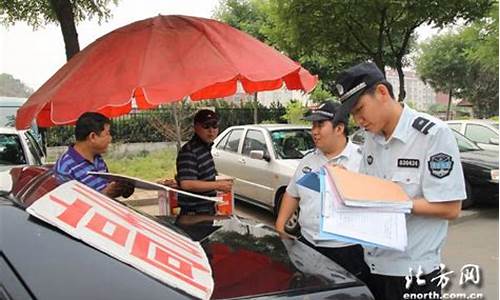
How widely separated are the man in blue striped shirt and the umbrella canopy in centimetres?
9

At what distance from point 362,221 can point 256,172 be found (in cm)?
538

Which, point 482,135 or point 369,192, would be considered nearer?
point 369,192

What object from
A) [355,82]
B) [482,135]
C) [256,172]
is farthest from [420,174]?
[482,135]

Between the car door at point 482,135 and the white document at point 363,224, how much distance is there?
806 centimetres

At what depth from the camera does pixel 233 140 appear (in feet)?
27.1

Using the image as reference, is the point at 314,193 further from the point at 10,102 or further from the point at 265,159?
the point at 10,102

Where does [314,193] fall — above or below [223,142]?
above

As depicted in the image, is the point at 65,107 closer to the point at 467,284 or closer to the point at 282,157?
the point at 467,284

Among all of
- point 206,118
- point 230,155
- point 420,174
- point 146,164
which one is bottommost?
point 146,164

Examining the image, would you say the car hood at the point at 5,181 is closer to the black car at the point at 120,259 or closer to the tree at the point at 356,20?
the black car at the point at 120,259

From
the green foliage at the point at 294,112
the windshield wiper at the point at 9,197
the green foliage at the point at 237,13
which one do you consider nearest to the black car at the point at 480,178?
the windshield wiper at the point at 9,197

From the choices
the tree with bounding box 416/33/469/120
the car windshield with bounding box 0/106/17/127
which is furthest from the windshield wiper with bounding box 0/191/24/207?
the tree with bounding box 416/33/469/120

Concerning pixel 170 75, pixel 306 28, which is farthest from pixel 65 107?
pixel 306 28

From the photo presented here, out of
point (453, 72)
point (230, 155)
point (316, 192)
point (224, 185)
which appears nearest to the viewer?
point (316, 192)
